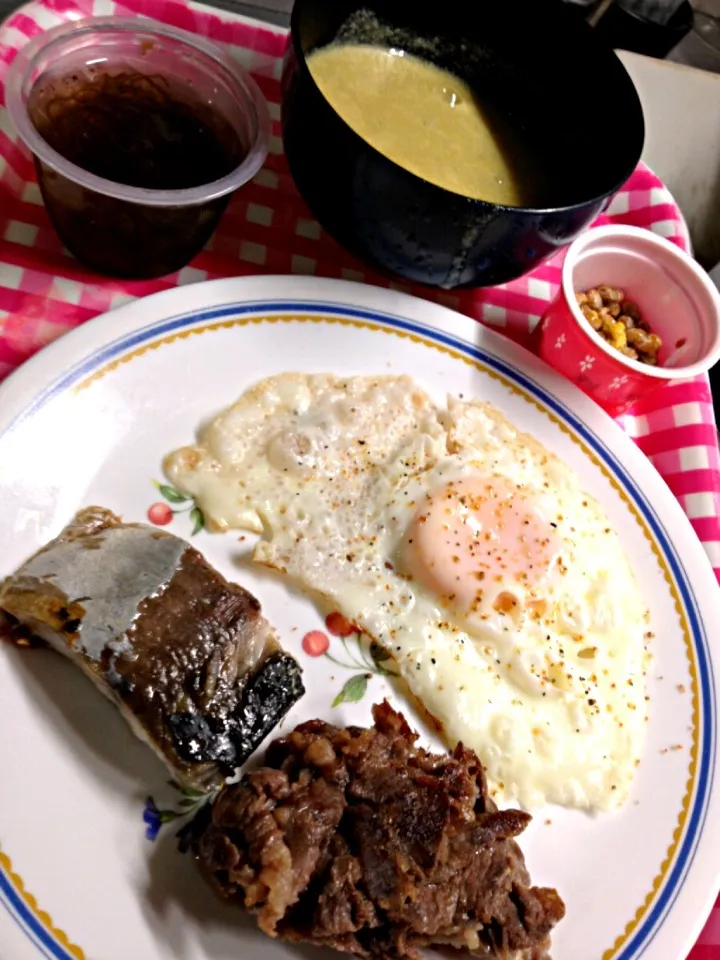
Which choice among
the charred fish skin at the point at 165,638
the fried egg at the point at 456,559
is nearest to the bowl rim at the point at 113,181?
the fried egg at the point at 456,559

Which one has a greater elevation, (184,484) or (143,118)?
(143,118)

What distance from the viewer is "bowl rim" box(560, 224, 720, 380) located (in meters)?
2.56

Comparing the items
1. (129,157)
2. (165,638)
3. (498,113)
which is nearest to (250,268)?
(129,157)

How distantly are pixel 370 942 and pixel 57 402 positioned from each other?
1495mm

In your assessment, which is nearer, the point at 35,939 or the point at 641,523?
the point at 35,939

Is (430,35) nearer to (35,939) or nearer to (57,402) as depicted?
(57,402)

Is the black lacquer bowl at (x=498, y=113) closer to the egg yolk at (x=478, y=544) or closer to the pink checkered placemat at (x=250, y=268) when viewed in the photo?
the pink checkered placemat at (x=250, y=268)

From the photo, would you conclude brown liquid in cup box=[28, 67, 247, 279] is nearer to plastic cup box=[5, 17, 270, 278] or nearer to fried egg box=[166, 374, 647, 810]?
plastic cup box=[5, 17, 270, 278]

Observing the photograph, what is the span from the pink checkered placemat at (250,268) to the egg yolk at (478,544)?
0.72m

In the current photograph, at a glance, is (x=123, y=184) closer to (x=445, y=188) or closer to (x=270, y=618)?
(x=445, y=188)

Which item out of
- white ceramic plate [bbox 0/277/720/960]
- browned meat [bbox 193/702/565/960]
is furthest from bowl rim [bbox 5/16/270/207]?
browned meat [bbox 193/702/565/960]

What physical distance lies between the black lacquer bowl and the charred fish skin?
110 centimetres

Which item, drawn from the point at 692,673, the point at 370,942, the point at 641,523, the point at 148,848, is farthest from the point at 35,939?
the point at 641,523

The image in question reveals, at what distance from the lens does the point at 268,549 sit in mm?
2184
